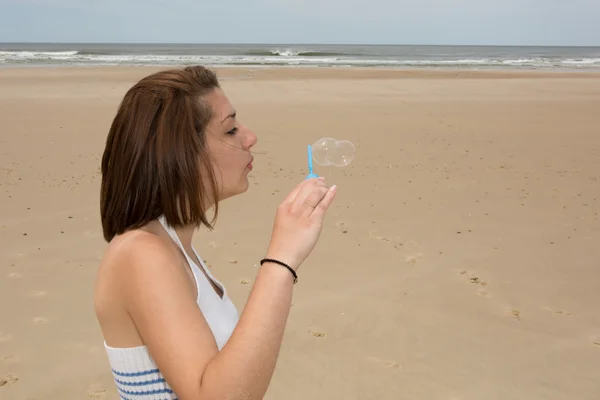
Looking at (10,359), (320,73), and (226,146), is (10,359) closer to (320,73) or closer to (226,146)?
(226,146)

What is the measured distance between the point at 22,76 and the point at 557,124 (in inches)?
737

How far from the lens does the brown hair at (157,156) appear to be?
1275mm

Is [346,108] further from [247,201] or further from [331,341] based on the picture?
[331,341]

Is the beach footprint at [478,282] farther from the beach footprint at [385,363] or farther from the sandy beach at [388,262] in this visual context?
the beach footprint at [385,363]

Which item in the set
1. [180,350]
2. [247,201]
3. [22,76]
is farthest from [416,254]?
[22,76]

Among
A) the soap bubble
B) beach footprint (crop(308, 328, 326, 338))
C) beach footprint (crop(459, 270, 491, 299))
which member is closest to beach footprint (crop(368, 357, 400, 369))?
beach footprint (crop(308, 328, 326, 338))

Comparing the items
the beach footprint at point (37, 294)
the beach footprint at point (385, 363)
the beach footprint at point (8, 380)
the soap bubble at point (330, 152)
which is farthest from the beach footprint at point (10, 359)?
the soap bubble at point (330, 152)

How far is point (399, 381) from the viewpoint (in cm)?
336

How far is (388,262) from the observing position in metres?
5.02

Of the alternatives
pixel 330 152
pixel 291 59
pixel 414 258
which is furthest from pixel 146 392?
pixel 291 59

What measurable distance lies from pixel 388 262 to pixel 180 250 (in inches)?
152

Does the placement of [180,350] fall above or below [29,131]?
above

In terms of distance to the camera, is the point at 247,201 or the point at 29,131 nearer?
the point at 247,201

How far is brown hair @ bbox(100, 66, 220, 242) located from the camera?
128 centimetres
